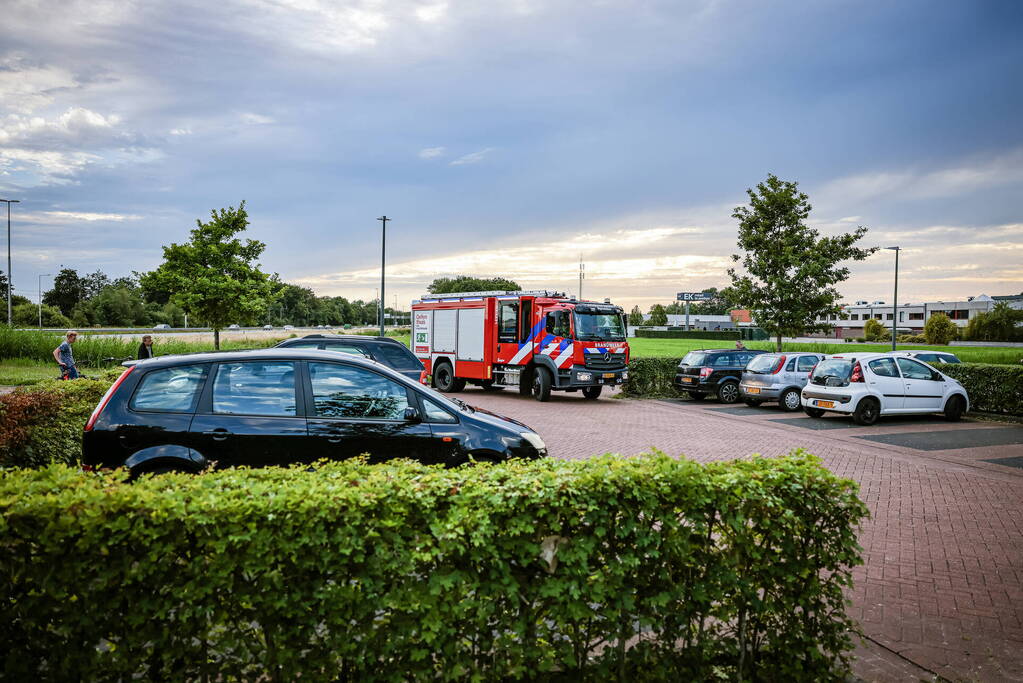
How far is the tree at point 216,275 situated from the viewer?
2480 centimetres

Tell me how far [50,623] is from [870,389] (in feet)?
51.5

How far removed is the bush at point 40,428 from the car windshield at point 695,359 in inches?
631

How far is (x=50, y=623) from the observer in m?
2.75

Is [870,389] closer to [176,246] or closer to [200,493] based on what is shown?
[200,493]

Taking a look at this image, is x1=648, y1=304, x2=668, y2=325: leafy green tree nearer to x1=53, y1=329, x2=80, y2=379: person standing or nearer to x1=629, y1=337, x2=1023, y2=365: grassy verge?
x1=629, y1=337, x2=1023, y2=365: grassy verge

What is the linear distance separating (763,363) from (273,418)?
1616 cm

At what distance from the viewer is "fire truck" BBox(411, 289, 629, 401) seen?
18.0 m

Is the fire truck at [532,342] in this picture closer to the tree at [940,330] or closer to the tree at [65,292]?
the tree at [940,330]

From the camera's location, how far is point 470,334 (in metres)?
20.4

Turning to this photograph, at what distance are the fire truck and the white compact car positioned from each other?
538 cm

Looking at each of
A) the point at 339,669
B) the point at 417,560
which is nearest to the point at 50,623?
the point at 339,669

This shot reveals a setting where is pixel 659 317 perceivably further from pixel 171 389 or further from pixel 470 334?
pixel 171 389

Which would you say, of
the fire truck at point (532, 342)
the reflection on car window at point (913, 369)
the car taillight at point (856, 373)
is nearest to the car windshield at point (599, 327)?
the fire truck at point (532, 342)

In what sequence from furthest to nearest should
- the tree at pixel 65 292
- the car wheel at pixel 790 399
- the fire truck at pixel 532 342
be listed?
1. the tree at pixel 65 292
2. the fire truck at pixel 532 342
3. the car wheel at pixel 790 399
